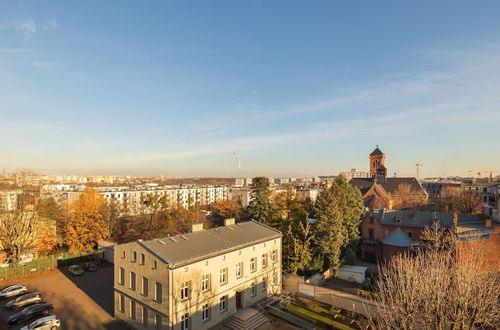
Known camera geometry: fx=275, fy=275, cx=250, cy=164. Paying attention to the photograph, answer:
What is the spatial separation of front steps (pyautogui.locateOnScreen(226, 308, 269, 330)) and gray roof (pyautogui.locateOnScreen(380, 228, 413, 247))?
2397 cm

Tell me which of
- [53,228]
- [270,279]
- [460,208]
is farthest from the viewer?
[460,208]

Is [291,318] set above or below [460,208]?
below

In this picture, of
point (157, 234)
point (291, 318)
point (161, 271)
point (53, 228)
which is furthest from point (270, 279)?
point (53, 228)

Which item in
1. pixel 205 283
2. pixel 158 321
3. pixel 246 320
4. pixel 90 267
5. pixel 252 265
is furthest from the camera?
pixel 90 267

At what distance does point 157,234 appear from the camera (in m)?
50.8

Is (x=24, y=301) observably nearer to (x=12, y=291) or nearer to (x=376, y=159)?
(x=12, y=291)

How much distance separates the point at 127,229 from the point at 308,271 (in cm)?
4026

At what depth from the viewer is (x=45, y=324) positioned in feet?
70.1

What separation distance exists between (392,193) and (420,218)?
33.7m

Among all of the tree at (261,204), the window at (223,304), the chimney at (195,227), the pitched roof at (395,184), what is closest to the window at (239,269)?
the window at (223,304)

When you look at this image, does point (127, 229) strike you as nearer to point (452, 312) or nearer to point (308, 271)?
point (308, 271)

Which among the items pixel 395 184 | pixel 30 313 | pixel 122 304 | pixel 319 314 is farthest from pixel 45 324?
pixel 395 184

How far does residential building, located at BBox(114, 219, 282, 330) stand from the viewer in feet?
64.4

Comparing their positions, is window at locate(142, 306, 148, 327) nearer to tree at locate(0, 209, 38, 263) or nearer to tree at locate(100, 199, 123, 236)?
tree at locate(0, 209, 38, 263)
